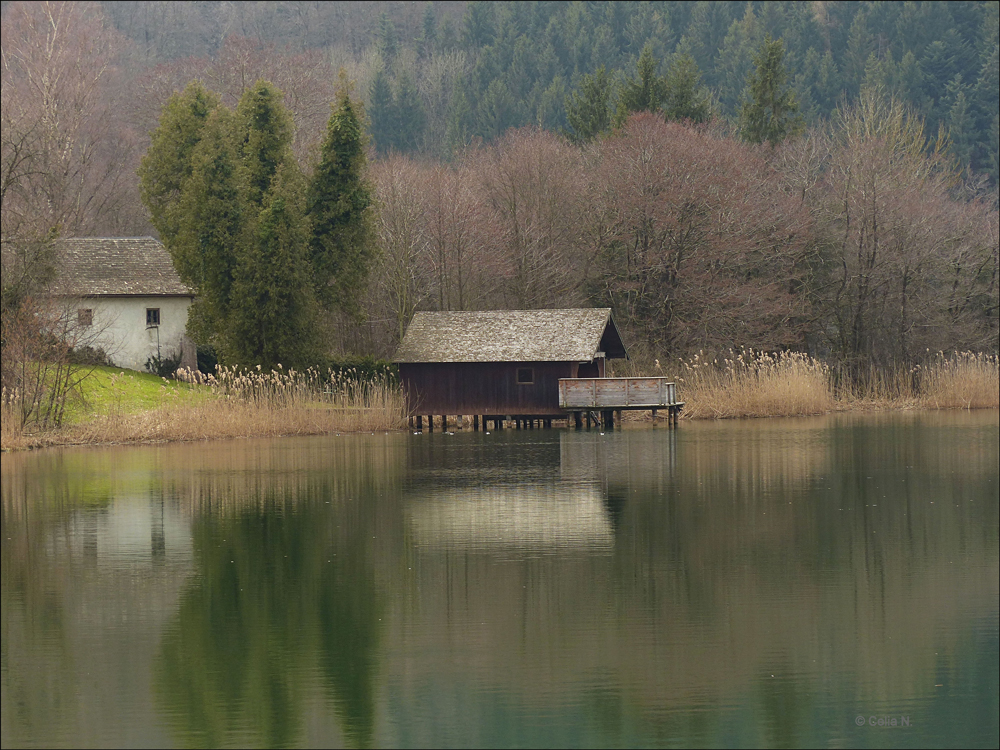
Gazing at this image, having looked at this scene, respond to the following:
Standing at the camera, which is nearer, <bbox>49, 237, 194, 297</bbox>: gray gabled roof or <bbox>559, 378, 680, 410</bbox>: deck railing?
<bbox>559, 378, 680, 410</bbox>: deck railing

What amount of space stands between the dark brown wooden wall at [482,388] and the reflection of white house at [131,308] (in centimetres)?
1163

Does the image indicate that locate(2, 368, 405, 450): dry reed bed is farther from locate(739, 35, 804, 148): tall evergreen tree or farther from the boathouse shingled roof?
locate(739, 35, 804, 148): tall evergreen tree

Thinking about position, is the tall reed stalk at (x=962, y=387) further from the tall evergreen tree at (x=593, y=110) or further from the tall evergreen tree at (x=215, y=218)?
the tall evergreen tree at (x=215, y=218)

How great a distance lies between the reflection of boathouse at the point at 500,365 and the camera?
1784 inches

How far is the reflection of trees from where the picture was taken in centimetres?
1173

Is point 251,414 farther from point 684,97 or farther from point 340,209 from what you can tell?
point 684,97

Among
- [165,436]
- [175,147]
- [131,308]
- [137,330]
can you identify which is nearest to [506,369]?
[165,436]

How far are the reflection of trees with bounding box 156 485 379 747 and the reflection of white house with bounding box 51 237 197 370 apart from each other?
106ft

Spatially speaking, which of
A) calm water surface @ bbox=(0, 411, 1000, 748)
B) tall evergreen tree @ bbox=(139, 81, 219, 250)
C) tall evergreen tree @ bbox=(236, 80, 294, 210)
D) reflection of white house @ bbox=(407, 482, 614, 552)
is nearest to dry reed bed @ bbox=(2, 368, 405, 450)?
tall evergreen tree @ bbox=(236, 80, 294, 210)

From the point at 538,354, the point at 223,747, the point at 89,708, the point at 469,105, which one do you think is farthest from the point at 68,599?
the point at 469,105

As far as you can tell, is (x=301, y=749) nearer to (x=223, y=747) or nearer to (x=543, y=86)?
(x=223, y=747)

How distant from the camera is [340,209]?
4872 cm

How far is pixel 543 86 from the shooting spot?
10456 cm

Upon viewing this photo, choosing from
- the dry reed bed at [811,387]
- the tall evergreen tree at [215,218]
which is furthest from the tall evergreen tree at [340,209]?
the dry reed bed at [811,387]
